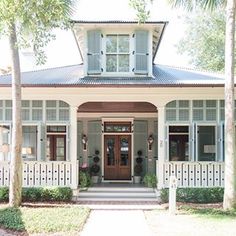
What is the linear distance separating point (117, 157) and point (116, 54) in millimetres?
5137

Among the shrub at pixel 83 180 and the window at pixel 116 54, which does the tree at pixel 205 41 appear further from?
the shrub at pixel 83 180

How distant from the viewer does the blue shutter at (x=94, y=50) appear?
639 inches

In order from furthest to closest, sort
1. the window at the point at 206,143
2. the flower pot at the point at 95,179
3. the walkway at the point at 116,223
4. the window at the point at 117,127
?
the window at the point at 117,127 < the flower pot at the point at 95,179 < the window at the point at 206,143 < the walkway at the point at 116,223

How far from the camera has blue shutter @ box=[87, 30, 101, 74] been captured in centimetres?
1623

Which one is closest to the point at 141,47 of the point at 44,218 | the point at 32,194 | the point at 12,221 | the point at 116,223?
the point at 32,194

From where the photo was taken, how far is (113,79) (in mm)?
15812

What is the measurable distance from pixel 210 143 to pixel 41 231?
301 inches

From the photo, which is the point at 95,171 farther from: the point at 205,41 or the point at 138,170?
the point at 205,41

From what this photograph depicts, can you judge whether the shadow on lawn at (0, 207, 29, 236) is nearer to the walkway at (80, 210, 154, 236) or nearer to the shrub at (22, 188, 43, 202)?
the walkway at (80, 210, 154, 236)

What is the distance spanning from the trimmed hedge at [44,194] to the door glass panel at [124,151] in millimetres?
5490

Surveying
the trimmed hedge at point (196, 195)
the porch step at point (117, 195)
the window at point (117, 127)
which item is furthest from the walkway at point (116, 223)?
the window at point (117, 127)

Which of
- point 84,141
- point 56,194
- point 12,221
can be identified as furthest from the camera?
point 84,141

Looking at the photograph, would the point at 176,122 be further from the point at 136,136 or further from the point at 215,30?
the point at 215,30

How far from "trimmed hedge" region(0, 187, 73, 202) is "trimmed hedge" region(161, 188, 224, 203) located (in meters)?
3.13
